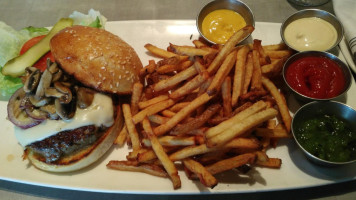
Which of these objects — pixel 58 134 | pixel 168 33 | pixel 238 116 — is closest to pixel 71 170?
pixel 58 134

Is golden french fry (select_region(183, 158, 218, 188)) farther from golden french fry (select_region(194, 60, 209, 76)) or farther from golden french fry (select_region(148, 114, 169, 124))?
golden french fry (select_region(194, 60, 209, 76))

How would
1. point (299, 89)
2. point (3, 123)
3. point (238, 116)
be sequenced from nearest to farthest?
1. point (238, 116)
2. point (299, 89)
3. point (3, 123)

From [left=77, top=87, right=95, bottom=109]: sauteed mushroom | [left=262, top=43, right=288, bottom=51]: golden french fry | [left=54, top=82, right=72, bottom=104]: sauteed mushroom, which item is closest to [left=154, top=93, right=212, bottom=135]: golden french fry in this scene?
[left=77, top=87, right=95, bottom=109]: sauteed mushroom

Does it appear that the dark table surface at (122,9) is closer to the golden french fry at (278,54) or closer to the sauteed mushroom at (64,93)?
the golden french fry at (278,54)

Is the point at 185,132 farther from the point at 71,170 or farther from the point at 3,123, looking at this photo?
the point at 3,123

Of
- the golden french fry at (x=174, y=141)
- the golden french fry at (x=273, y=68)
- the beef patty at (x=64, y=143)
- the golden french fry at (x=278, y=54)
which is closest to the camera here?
the golden french fry at (x=174, y=141)

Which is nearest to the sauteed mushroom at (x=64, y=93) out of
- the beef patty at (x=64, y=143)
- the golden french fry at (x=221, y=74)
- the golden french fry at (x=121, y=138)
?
the beef patty at (x=64, y=143)
